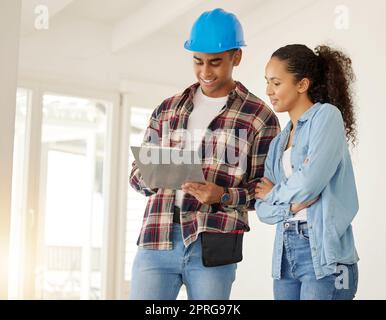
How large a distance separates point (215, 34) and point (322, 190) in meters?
0.53

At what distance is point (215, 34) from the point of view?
1796 mm

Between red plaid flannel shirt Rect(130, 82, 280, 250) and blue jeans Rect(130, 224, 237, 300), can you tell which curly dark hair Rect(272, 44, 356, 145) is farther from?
blue jeans Rect(130, 224, 237, 300)

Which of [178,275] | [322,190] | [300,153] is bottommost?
[178,275]

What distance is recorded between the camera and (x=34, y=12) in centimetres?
388

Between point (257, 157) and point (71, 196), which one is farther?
point (71, 196)

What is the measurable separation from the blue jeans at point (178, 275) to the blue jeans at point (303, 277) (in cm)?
16

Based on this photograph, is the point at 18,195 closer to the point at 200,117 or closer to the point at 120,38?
the point at 120,38

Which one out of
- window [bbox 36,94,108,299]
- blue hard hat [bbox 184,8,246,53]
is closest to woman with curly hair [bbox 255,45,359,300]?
blue hard hat [bbox 184,8,246,53]

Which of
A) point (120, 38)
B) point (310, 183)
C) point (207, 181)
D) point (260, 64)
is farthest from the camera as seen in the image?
point (120, 38)

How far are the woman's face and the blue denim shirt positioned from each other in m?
0.07

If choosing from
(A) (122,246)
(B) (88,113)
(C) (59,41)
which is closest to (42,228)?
(A) (122,246)

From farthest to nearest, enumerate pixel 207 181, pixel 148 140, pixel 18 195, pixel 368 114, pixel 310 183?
pixel 18 195 → pixel 368 114 → pixel 148 140 → pixel 207 181 → pixel 310 183

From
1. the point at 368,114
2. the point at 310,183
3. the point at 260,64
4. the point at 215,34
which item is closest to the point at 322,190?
the point at 310,183

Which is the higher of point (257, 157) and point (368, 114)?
point (368, 114)
